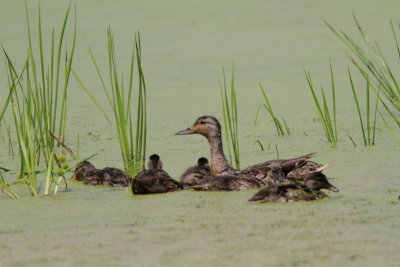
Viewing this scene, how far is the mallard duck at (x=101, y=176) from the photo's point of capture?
5.77m

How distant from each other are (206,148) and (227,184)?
1891 mm

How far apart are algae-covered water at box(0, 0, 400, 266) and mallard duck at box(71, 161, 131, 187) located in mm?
117

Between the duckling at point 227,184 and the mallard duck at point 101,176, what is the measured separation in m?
0.50

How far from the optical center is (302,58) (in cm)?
1074

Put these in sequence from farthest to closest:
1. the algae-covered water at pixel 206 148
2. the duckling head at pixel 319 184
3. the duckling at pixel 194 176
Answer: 1. the duckling at pixel 194 176
2. the duckling head at pixel 319 184
3. the algae-covered water at pixel 206 148

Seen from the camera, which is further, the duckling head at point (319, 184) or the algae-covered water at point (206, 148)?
the duckling head at point (319, 184)

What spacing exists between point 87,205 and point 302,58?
6036 millimetres

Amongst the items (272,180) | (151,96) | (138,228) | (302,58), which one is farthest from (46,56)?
(138,228)

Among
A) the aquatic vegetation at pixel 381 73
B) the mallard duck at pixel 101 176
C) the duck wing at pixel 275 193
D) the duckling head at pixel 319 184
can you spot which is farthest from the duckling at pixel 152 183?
the aquatic vegetation at pixel 381 73

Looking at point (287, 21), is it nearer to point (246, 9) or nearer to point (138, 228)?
point (246, 9)

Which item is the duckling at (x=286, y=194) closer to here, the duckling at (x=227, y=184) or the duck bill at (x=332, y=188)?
the duck bill at (x=332, y=188)

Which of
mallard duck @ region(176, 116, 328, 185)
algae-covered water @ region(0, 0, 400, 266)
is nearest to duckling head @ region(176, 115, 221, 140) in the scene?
mallard duck @ region(176, 116, 328, 185)

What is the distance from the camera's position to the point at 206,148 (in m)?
7.34

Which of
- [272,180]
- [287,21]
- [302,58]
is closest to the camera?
[272,180]
